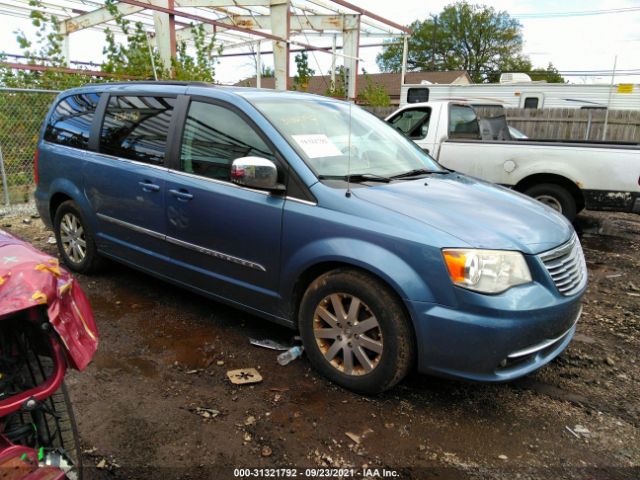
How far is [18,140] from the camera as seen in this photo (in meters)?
7.43

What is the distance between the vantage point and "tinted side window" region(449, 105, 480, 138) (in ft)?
24.5

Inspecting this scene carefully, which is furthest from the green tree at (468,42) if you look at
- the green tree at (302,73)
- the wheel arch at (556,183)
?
the wheel arch at (556,183)

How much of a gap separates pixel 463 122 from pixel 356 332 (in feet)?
19.0

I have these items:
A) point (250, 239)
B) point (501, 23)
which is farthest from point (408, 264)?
point (501, 23)

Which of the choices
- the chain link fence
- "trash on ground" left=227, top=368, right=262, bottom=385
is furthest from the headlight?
the chain link fence

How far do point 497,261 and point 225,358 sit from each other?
1.93 meters

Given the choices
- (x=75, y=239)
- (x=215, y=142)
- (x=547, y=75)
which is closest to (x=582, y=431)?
(x=215, y=142)

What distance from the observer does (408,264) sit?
2582 millimetres

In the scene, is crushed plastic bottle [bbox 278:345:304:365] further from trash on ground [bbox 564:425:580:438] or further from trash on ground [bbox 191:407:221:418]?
trash on ground [bbox 564:425:580:438]

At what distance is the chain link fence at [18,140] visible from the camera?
7.21m

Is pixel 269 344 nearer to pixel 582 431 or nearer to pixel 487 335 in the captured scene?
pixel 487 335

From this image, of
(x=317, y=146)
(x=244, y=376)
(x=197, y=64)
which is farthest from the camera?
→ (x=197, y=64)

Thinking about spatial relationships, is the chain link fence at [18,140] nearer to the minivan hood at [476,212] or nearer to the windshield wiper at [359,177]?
the windshield wiper at [359,177]

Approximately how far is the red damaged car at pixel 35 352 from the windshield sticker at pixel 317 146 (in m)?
1.84
